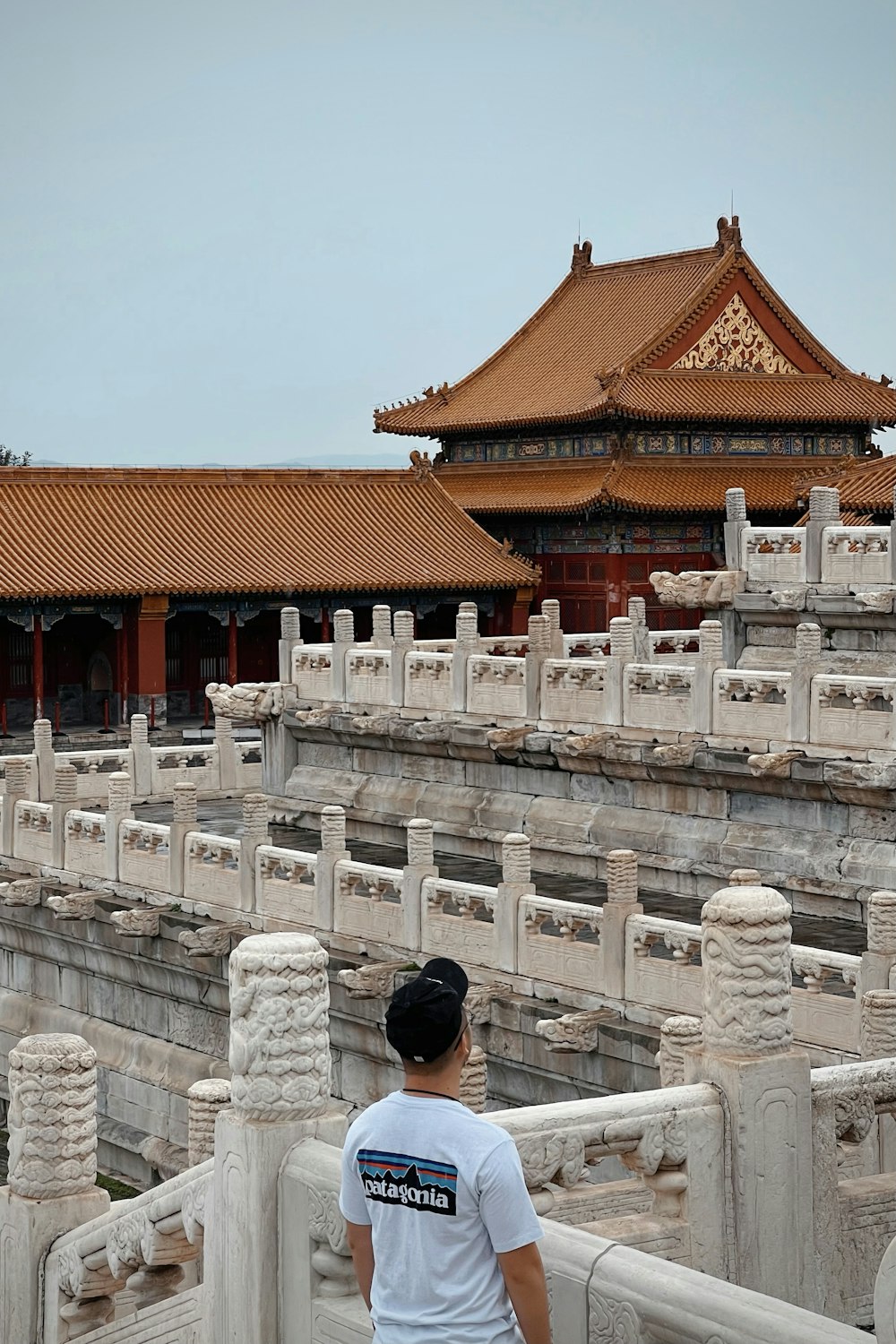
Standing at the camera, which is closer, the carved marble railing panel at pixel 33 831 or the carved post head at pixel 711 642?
the carved post head at pixel 711 642

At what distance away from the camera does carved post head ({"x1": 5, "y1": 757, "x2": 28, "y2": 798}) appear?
77.2 feet

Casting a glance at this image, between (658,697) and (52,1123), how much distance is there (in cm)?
1105

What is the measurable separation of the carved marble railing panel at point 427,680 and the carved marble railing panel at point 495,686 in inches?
→ 12.1

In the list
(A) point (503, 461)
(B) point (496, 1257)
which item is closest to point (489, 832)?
(B) point (496, 1257)

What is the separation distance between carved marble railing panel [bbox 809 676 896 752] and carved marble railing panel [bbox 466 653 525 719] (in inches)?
155

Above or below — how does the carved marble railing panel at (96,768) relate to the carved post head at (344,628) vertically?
below

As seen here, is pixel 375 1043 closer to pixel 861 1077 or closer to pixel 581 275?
pixel 861 1077

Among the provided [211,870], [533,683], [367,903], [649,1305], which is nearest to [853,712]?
[533,683]

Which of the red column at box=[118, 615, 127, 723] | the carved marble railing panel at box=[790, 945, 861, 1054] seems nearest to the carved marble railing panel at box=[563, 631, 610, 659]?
the carved marble railing panel at box=[790, 945, 861, 1054]

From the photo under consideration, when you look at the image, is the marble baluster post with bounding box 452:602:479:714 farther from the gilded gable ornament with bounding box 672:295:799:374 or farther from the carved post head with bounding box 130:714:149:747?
the gilded gable ornament with bounding box 672:295:799:374

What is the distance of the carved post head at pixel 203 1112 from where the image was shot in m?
10.3

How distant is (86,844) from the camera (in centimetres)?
2133

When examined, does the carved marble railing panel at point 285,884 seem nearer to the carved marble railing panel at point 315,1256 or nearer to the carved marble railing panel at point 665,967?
the carved marble railing panel at point 665,967

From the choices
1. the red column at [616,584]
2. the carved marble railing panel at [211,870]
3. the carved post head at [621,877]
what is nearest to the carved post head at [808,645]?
the carved post head at [621,877]
